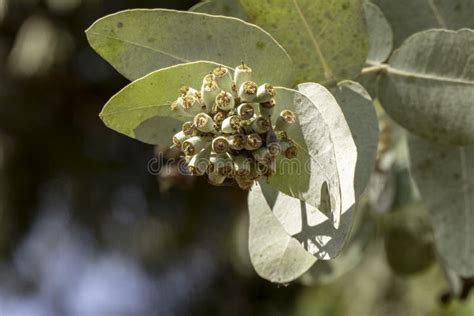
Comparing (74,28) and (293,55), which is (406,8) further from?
(74,28)

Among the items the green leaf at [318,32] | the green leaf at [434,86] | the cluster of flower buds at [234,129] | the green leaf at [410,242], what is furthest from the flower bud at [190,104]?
the green leaf at [410,242]

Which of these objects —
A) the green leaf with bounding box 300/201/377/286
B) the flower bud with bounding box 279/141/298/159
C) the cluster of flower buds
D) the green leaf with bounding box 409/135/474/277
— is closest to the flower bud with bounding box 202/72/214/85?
the cluster of flower buds

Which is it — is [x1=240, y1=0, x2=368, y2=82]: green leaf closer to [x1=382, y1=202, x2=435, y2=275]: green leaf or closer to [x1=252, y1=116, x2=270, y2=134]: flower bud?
[x1=252, y1=116, x2=270, y2=134]: flower bud

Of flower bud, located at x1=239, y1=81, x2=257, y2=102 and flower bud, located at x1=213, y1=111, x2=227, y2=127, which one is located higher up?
flower bud, located at x1=239, y1=81, x2=257, y2=102

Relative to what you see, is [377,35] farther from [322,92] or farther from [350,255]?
[350,255]

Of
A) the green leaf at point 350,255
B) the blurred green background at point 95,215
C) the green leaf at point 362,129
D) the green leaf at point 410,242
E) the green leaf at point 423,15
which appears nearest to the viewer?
the green leaf at point 362,129

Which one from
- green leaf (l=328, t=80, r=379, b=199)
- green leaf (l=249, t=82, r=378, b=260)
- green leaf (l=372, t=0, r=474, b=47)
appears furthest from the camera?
green leaf (l=372, t=0, r=474, b=47)

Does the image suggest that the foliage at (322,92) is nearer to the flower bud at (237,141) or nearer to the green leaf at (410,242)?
the flower bud at (237,141)
